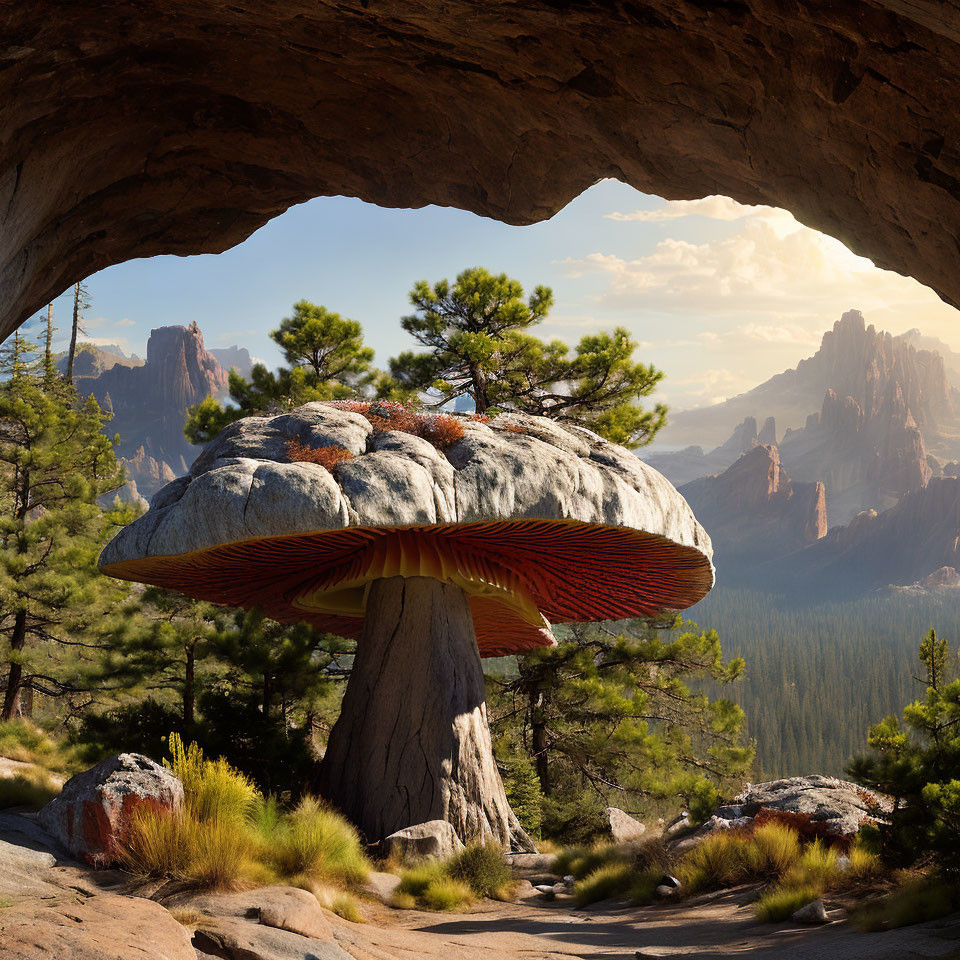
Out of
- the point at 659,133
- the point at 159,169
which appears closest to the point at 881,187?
the point at 659,133

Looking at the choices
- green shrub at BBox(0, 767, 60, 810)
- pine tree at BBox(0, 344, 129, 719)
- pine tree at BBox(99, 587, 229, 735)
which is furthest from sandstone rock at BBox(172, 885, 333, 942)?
pine tree at BBox(0, 344, 129, 719)

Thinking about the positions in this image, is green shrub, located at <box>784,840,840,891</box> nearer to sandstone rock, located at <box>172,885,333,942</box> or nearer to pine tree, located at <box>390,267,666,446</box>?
sandstone rock, located at <box>172,885,333,942</box>

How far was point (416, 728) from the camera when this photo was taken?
802cm

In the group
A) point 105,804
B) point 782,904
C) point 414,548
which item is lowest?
point 782,904

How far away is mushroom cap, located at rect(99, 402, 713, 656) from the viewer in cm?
609

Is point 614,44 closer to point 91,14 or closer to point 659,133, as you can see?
point 659,133

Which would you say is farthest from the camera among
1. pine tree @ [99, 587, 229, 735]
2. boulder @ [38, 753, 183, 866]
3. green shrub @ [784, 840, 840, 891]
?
pine tree @ [99, 587, 229, 735]

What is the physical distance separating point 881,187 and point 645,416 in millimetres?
13183

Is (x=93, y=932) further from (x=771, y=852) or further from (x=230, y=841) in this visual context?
(x=771, y=852)

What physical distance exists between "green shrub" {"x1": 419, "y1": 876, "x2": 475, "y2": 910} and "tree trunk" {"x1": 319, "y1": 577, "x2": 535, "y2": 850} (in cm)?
117

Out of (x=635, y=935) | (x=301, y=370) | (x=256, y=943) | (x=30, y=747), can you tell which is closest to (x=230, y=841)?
(x=256, y=943)

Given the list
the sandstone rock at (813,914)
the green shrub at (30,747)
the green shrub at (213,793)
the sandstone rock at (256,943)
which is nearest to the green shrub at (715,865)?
the sandstone rock at (813,914)

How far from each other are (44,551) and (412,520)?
11.4 m

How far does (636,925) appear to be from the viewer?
578 cm
